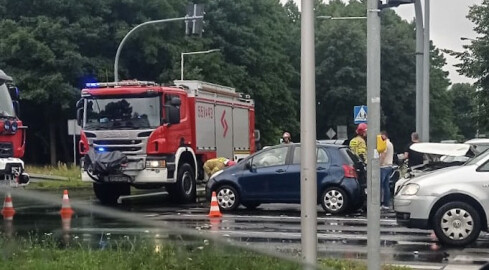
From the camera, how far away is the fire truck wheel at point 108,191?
2192 centimetres

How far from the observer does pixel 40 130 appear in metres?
52.8

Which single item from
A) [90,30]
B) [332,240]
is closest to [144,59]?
[90,30]

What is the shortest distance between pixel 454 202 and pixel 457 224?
325 millimetres

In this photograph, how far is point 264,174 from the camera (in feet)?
59.6

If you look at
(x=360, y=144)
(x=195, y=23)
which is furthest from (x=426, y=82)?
(x=195, y=23)

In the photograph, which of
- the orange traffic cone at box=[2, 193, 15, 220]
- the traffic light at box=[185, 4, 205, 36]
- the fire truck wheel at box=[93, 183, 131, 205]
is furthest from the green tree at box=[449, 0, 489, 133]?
the orange traffic cone at box=[2, 193, 15, 220]

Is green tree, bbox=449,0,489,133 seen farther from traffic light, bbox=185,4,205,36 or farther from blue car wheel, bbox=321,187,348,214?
blue car wheel, bbox=321,187,348,214

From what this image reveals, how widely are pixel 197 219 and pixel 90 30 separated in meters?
34.5

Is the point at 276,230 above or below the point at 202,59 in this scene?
below

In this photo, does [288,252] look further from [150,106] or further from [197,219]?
[150,106]

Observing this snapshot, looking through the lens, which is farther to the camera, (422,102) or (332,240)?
(422,102)

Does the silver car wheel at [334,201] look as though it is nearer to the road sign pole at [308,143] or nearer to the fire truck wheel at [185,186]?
the fire truck wheel at [185,186]

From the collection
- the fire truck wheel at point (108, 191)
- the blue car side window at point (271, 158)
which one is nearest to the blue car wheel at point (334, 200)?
the blue car side window at point (271, 158)

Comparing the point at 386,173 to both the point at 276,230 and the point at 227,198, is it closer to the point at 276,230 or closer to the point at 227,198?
the point at 227,198
